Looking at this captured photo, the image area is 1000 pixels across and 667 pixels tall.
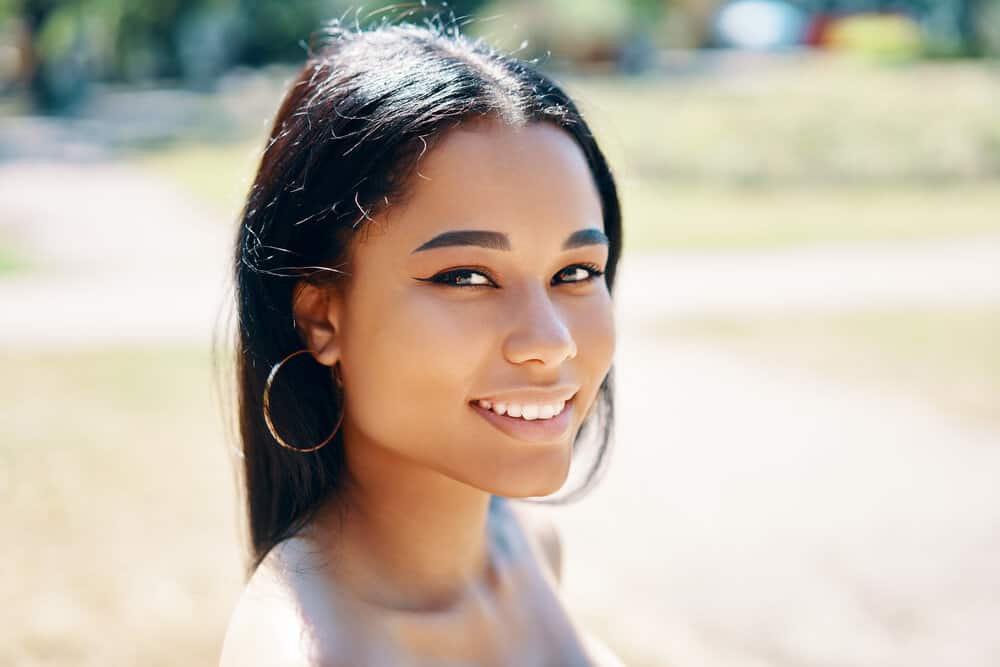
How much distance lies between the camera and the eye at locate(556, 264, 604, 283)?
6.18 ft

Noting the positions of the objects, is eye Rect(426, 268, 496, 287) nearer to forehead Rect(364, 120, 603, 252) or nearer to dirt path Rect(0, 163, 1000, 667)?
forehead Rect(364, 120, 603, 252)

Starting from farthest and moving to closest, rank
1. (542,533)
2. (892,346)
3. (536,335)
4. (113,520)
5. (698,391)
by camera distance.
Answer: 1. (892,346)
2. (698,391)
3. (113,520)
4. (542,533)
5. (536,335)

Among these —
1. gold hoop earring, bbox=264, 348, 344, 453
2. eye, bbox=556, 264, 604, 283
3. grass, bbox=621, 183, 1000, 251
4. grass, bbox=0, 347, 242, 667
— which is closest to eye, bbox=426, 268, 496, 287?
eye, bbox=556, 264, 604, 283

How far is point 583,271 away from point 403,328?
13.4 inches

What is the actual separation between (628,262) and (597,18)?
2288cm

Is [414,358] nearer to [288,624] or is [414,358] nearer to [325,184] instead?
[325,184]

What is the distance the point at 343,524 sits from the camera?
1991 millimetres

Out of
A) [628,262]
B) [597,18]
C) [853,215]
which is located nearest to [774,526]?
[628,262]

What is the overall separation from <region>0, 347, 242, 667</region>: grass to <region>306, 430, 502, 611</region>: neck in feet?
4.76

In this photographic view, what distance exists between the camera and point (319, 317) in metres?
1.93

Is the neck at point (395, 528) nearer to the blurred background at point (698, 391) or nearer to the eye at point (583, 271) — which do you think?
the eye at point (583, 271)

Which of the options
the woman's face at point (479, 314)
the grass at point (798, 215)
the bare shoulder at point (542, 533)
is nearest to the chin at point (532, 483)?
the woman's face at point (479, 314)

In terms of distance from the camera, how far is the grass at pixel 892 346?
6.64 m

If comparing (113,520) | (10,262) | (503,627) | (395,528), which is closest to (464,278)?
(395,528)
